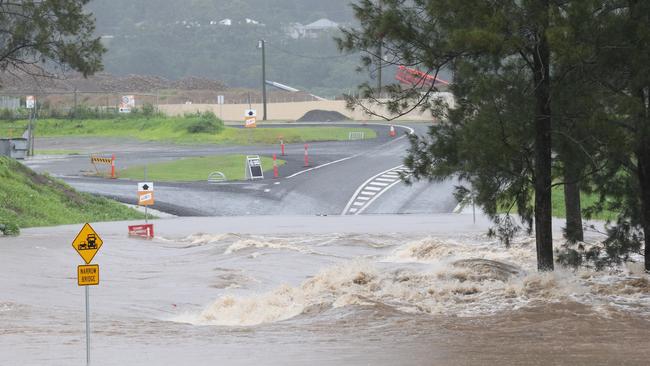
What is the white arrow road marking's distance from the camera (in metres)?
44.1

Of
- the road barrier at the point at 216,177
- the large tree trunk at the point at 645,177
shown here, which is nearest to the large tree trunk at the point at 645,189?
the large tree trunk at the point at 645,177

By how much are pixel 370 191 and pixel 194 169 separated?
1086 cm

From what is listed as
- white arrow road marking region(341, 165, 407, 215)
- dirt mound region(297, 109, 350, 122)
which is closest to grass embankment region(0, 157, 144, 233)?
white arrow road marking region(341, 165, 407, 215)

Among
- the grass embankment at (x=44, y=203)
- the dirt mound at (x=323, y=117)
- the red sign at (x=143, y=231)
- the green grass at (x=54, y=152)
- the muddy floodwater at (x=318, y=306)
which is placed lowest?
the muddy floodwater at (x=318, y=306)

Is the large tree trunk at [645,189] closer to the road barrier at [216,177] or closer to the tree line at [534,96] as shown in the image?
the tree line at [534,96]

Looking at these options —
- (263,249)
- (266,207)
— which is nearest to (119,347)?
(263,249)

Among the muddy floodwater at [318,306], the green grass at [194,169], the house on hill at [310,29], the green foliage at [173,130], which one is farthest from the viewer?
the house on hill at [310,29]

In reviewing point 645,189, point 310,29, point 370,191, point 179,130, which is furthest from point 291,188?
point 310,29

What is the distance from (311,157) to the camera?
5819cm

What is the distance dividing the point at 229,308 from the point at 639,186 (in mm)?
7774

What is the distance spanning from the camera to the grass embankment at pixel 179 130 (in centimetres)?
7238

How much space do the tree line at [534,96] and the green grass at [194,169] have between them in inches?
1191

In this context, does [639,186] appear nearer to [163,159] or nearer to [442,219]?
[442,219]

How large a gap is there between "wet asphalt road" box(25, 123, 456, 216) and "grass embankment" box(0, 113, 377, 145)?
9183mm
